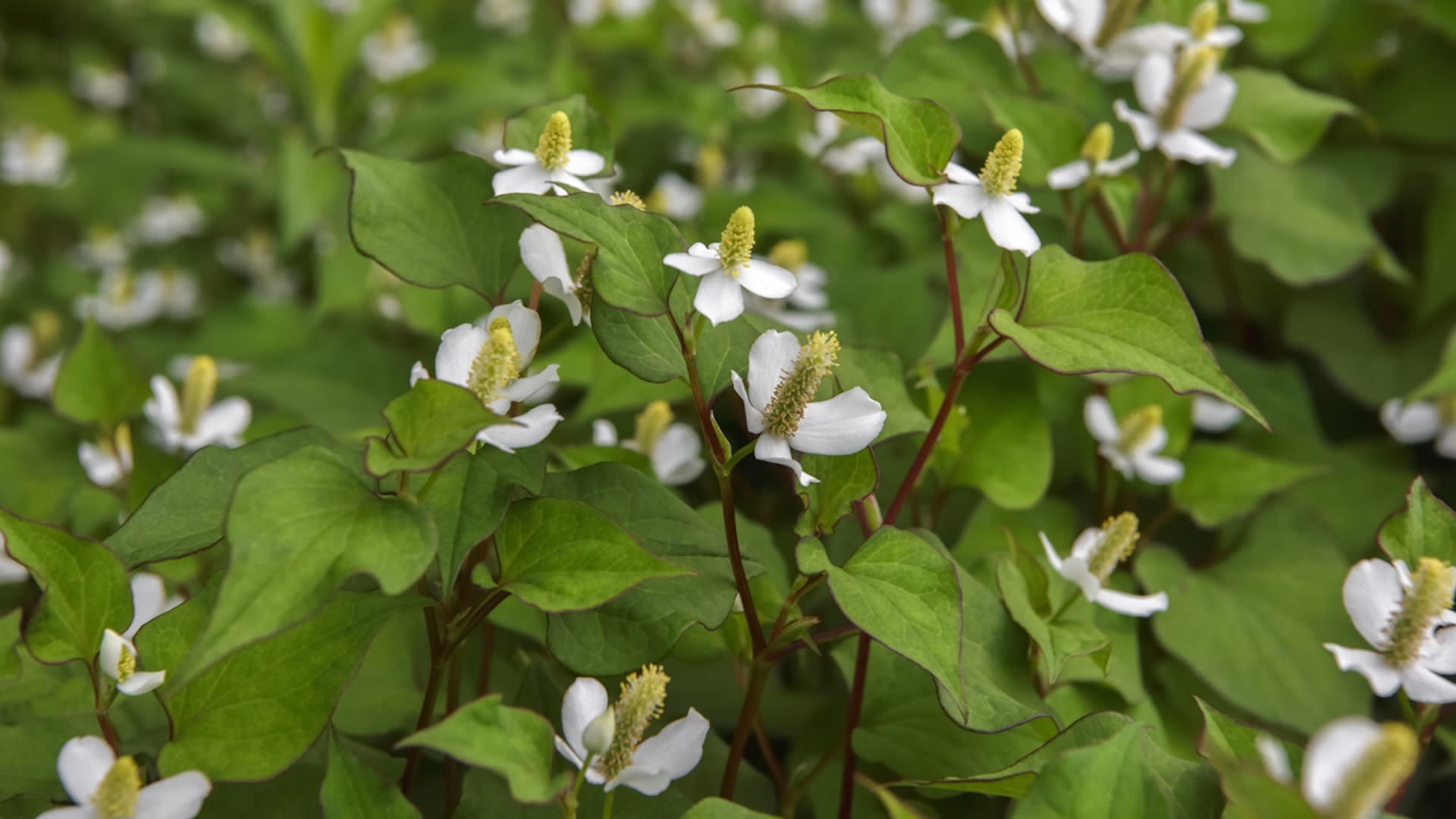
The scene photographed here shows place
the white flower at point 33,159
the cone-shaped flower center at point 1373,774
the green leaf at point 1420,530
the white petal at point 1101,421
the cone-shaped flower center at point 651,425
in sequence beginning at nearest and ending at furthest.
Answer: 1. the cone-shaped flower center at point 1373,774
2. the green leaf at point 1420,530
3. the cone-shaped flower center at point 651,425
4. the white petal at point 1101,421
5. the white flower at point 33,159

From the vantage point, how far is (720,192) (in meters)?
1.21

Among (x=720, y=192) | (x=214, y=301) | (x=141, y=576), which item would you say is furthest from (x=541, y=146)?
(x=214, y=301)

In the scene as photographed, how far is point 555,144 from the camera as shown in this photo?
2.03ft

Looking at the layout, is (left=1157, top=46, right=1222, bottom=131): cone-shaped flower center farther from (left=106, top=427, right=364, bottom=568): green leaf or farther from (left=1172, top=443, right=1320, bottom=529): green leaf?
(left=106, top=427, right=364, bottom=568): green leaf

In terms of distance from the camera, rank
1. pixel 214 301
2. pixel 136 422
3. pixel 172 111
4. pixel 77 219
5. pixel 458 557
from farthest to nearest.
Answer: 1. pixel 172 111
2. pixel 77 219
3. pixel 214 301
4. pixel 136 422
5. pixel 458 557

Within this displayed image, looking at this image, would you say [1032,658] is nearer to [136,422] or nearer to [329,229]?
[136,422]

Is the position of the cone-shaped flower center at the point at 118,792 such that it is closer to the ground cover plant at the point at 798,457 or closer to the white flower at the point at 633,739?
the ground cover plant at the point at 798,457

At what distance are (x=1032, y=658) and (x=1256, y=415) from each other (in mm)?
202

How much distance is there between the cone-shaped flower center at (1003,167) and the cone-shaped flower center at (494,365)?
27cm

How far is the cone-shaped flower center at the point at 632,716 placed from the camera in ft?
1.68

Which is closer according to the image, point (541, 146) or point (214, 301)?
point (541, 146)

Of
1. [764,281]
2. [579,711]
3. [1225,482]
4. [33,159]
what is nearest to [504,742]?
[579,711]

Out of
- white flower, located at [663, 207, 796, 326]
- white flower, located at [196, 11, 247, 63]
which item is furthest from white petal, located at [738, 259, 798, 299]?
white flower, located at [196, 11, 247, 63]

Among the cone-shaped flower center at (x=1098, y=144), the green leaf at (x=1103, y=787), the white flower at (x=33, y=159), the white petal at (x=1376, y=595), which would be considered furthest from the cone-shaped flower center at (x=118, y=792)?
the white flower at (x=33, y=159)
